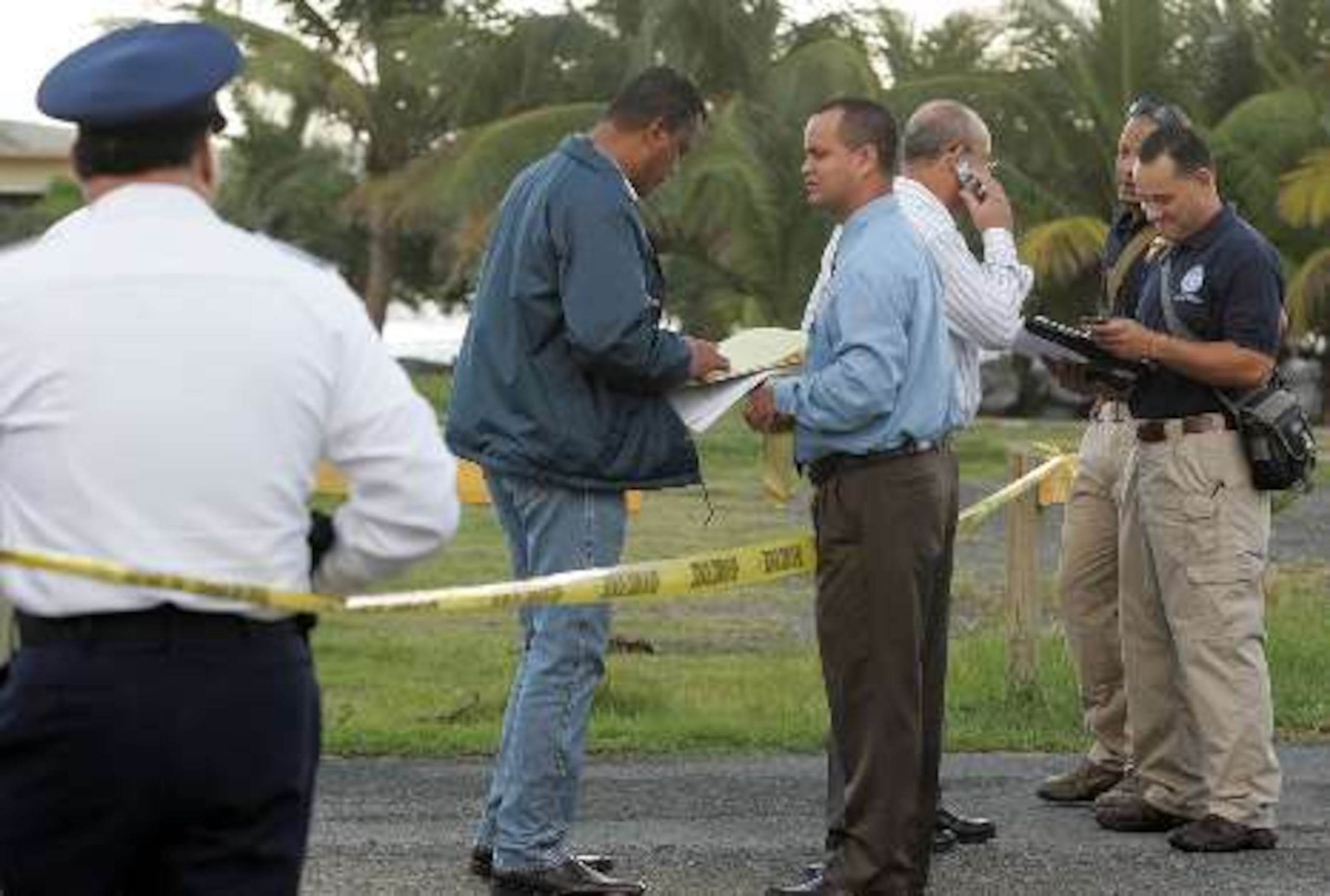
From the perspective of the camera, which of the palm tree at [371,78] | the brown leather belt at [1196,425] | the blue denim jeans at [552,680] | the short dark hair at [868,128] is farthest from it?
the palm tree at [371,78]

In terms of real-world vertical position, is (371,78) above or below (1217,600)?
above

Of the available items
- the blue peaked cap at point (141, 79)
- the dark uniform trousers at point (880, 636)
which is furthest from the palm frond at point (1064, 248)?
the blue peaked cap at point (141, 79)

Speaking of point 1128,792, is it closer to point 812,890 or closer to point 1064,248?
point 812,890

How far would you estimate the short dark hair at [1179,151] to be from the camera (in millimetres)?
7008

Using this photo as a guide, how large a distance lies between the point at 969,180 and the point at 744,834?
1.82 metres

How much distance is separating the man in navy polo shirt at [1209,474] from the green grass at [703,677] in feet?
4.70

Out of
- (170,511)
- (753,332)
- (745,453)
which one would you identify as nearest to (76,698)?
(170,511)

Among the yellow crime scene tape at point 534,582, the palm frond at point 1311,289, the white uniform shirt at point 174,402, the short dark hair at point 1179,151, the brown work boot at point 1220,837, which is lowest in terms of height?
the brown work boot at point 1220,837

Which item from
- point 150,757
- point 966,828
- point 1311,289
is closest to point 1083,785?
point 966,828

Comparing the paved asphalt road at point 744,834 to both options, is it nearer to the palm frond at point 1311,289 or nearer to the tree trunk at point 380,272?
the palm frond at point 1311,289

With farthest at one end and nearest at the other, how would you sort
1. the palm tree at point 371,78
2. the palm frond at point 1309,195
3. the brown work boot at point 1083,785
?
1. the palm tree at point 371,78
2. the palm frond at point 1309,195
3. the brown work boot at point 1083,785

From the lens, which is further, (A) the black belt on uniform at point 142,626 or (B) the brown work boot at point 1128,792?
(B) the brown work boot at point 1128,792

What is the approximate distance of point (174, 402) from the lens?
3426mm

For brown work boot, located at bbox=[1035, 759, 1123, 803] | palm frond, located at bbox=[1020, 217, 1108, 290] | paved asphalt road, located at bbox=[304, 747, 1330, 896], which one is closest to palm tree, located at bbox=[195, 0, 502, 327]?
palm frond, located at bbox=[1020, 217, 1108, 290]
